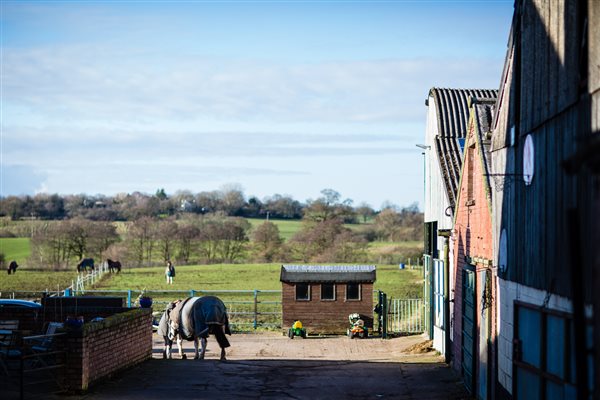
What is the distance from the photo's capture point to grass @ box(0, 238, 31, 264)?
79.9 m

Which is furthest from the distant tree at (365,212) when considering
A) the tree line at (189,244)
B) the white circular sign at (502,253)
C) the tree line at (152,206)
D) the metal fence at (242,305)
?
the white circular sign at (502,253)

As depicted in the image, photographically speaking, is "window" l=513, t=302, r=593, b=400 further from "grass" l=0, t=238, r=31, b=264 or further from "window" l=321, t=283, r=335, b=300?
"grass" l=0, t=238, r=31, b=264

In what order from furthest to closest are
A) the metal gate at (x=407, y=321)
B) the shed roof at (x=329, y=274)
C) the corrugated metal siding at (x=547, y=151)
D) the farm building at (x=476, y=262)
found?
the shed roof at (x=329, y=274) → the metal gate at (x=407, y=321) → the farm building at (x=476, y=262) → the corrugated metal siding at (x=547, y=151)

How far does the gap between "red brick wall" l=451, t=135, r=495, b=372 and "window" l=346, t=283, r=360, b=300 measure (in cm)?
1183

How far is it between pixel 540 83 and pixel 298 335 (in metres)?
21.3

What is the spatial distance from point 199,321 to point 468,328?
7396 mm

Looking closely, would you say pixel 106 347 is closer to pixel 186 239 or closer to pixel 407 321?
pixel 407 321

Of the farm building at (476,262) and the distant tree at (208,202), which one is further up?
the distant tree at (208,202)

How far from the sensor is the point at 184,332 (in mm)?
22875

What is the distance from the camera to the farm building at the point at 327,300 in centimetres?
3228

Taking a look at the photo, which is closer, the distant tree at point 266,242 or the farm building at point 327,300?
the farm building at point 327,300

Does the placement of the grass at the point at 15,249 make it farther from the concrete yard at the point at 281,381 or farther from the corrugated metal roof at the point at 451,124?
the concrete yard at the point at 281,381

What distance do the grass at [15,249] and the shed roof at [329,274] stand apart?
48460mm

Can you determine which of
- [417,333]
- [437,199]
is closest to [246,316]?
[417,333]
